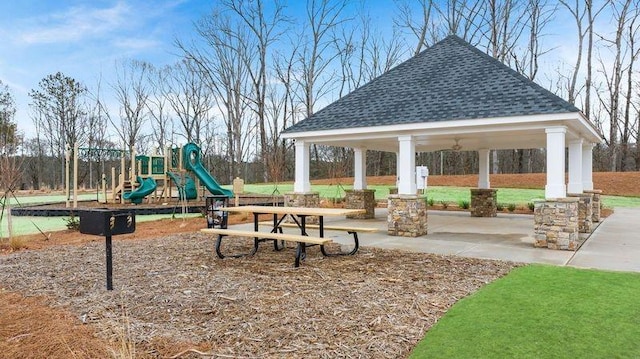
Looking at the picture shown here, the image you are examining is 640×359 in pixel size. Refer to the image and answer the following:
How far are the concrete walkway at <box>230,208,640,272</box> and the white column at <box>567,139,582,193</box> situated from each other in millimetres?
1165

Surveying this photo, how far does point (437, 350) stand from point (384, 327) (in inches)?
23.1

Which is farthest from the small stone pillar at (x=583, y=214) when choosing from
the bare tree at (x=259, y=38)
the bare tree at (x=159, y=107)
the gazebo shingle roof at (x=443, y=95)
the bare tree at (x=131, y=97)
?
the bare tree at (x=131, y=97)

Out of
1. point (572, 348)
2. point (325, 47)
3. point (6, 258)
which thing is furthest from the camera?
point (325, 47)

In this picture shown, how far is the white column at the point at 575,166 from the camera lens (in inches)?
389

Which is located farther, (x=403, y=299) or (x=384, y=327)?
(x=403, y=299)

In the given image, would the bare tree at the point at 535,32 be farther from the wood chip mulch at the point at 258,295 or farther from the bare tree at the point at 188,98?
the wood chip mulch at the point at 258,295

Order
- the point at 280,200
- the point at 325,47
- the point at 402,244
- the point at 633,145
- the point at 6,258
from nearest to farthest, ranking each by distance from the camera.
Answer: the point at 6,258
the point at 402,244
the point at 280,200
the point at 633,145
the point at 325,47

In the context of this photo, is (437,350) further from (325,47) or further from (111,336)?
(325,47)

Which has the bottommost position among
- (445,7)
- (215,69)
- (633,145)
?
(633,145)

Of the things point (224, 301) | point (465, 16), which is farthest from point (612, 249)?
point (465, 16)

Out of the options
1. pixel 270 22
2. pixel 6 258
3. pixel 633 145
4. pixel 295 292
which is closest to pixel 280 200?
pixel 6 258

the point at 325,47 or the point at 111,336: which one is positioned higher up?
the point at 325,47

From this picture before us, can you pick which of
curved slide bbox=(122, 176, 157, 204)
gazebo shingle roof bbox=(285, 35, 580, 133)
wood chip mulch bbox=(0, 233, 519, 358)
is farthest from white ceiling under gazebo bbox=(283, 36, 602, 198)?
curved slide bbox=(122, 176, 157, 204)

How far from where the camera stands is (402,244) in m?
8.05
